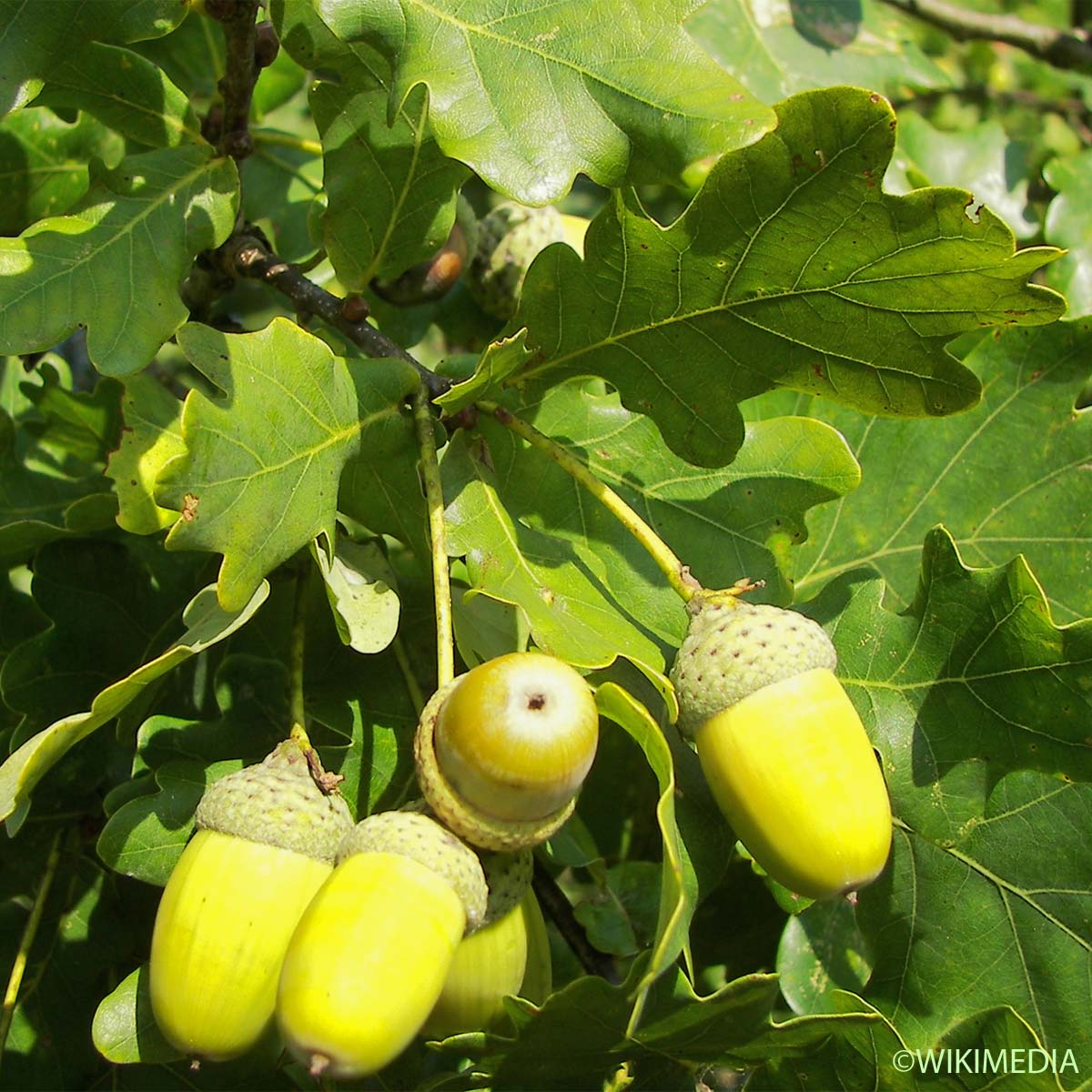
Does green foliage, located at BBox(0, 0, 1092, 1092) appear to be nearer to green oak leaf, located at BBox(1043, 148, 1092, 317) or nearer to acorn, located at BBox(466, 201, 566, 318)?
acorn, located at BBox(466, 201, 566, 318)

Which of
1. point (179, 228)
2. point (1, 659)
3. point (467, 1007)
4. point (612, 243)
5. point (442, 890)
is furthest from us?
point (1, 659)

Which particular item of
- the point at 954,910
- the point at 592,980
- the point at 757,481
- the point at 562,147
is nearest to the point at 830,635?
the point at 757,481

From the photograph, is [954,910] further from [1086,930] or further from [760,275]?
[760,275]

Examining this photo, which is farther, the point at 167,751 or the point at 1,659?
the point at 1,659

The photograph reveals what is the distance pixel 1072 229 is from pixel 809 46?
58cm

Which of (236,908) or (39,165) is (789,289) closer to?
(236,908)

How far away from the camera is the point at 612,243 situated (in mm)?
1182

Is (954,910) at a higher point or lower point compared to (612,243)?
lower

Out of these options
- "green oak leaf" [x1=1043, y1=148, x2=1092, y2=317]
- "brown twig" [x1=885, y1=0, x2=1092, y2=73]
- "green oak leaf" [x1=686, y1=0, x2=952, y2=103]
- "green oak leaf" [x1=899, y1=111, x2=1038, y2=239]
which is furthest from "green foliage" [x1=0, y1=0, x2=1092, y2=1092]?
"brown twig" [x1=885, y1=0, x2=1092, y2=73]

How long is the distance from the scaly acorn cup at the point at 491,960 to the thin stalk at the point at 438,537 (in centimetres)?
17

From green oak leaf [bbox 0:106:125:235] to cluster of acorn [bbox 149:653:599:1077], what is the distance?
35.7 inches

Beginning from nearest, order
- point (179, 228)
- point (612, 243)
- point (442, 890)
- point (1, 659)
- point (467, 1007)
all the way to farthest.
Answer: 1. point (442, 890)
2. point (467, 1007)
3. point (612, 243)
4. point (179, 228)
5. point (1, 659)

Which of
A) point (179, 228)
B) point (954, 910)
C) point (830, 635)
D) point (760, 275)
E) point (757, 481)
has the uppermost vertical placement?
point (179, 228)

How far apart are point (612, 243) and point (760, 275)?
145 millimetres
